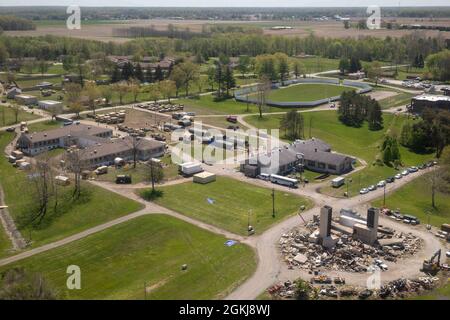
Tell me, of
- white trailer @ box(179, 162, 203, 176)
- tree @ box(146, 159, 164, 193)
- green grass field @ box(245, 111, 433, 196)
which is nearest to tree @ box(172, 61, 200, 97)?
green grass field @ box(245, 111, 433, 196)

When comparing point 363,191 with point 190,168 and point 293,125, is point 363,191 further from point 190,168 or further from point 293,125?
point 293,125

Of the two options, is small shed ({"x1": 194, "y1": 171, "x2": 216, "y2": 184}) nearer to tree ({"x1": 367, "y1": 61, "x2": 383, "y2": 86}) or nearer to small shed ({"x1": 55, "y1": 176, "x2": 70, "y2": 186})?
small shed ({"x1": 55, "y1": 176, "x2": 70, "y2": 186})

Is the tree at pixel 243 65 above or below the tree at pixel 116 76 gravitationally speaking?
above

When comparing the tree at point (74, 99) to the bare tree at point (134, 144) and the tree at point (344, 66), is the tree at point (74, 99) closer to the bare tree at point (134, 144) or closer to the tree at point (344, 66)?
the bare tree at point (134, 144)

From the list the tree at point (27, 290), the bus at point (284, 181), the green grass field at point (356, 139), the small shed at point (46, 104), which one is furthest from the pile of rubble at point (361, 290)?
the small shed at point (46, 104)

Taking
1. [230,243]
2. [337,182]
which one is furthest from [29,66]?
[230,243]
